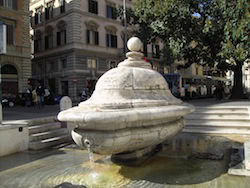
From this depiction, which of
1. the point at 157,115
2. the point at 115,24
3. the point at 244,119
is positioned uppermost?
the point at 115,24

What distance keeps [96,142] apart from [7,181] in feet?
5.51

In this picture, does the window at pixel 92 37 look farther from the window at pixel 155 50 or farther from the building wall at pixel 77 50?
the window at pixel 155 50

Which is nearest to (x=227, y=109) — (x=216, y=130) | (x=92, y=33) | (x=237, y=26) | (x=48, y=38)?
(x=216, y=130)

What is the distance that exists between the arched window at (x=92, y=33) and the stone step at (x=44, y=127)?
23.0 m

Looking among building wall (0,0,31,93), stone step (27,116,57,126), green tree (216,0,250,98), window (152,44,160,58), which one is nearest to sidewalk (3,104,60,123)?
stone step (27,116,57,126)

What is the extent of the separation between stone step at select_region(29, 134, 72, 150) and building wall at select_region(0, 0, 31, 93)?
19.0 metres

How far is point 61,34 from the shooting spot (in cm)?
→ 2948

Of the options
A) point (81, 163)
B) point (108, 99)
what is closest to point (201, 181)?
point (108, 99)

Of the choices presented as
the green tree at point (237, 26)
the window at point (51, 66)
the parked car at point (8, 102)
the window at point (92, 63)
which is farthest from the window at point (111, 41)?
the green tree at point (237, 26)

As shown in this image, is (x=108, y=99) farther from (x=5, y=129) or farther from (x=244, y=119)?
(x=244, y=119)

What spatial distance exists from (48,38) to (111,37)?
27.2 feet

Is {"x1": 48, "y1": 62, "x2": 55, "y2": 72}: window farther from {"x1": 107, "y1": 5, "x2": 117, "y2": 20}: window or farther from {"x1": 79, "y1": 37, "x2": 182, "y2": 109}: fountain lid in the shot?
{"x1": 79, "y1": 37, "x2": 182, "y2": 109}: fountain lid

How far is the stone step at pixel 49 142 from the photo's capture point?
6101mm

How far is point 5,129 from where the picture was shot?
565 cm
